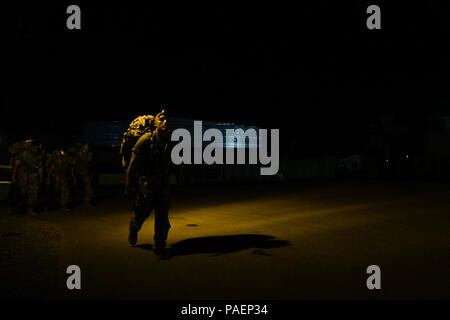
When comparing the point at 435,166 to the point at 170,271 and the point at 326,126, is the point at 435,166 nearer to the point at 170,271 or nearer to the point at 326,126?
the point at 326,126

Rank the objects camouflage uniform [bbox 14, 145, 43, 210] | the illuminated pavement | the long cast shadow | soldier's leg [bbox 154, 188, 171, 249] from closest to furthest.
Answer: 1. the illuminated pavement
2. soldier's leg [bbox 154, 188, 171, 249]
3. the long cast shadow
4. camouflage uniform [bbox 14, 145, 43, 210]

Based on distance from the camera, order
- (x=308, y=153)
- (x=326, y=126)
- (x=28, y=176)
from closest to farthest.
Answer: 1. (x=28, y=176)
2. (x=308, y=153)
3. (x=326, y=126)

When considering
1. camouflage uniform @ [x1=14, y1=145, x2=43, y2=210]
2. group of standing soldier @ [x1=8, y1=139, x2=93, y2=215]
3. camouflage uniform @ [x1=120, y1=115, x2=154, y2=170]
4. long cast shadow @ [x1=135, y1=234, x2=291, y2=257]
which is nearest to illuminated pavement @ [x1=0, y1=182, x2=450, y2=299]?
long cast shadow @ [x1=135, y1=234, x2=291, y2=257]

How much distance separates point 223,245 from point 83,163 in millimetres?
9228

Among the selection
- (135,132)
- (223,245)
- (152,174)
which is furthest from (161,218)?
(135,132)

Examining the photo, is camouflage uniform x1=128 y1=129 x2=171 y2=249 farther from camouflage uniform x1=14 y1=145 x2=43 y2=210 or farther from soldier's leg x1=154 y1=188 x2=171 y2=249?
camouflage uniform x1=14 y1=145 x2=43 y2=210

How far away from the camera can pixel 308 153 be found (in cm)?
4831

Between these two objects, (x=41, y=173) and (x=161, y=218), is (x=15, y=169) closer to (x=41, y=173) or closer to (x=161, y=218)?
(x=41, y=173)

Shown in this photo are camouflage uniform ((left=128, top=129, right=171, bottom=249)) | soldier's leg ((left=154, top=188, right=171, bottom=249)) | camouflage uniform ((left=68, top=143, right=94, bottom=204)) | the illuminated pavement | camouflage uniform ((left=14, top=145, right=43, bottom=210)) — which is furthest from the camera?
camouflage uniform ((left=68, top=143, right=94, bottom=204))

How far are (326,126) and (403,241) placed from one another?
4618cm

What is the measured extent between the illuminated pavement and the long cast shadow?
0.02 meters

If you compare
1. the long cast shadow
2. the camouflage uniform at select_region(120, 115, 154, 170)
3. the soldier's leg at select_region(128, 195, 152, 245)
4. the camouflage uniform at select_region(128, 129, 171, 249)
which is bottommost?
the long cast shadow

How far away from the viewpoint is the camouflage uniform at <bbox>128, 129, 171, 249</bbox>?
8164 millimetres
